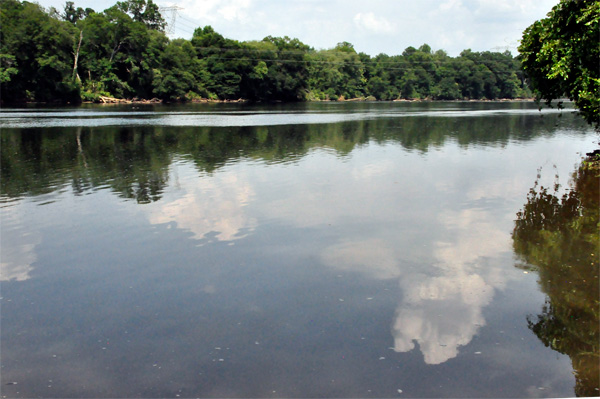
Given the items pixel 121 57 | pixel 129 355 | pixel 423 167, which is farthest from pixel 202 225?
pixel 121 57

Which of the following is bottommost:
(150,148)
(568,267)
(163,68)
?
(568,267)

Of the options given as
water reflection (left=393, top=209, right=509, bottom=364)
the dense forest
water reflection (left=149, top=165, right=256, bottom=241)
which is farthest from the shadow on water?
the dense forest

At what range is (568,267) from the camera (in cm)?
976

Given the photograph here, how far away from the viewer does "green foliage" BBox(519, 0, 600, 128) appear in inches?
699

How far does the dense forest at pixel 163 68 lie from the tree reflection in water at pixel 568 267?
92260mm

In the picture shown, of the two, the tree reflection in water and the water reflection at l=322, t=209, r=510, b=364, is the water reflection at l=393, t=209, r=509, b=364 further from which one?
the tree reflection in water

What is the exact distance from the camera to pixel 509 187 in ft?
57.7

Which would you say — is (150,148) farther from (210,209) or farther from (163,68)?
(163,68)

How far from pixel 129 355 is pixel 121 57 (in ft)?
377

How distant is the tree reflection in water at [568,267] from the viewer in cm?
697

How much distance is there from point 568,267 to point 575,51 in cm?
1176

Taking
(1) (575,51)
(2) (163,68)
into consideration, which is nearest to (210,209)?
(1) (575,51)

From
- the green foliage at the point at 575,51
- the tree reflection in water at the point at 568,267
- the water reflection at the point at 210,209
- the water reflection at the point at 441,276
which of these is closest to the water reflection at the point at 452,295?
the water reflection at the point at 441,276

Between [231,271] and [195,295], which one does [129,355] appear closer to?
[195,295]
